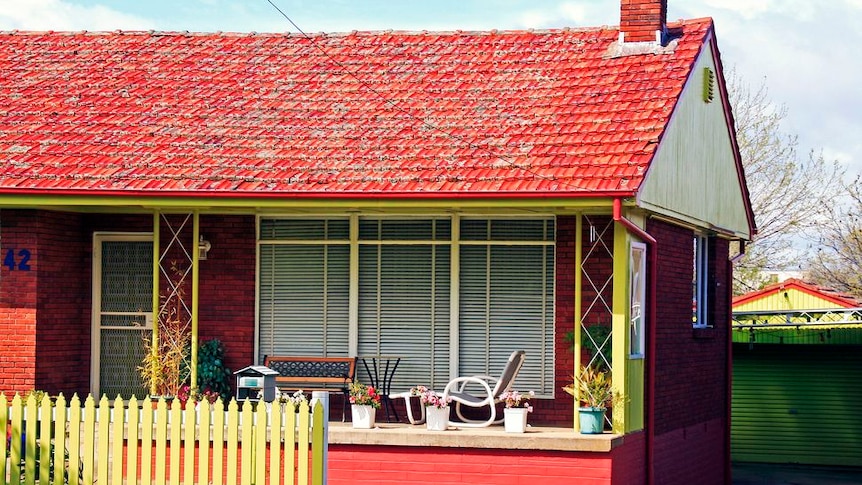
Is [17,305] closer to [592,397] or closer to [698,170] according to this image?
[592,397]

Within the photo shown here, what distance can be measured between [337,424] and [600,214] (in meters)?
3.55

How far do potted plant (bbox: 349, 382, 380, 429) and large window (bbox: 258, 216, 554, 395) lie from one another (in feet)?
4.52

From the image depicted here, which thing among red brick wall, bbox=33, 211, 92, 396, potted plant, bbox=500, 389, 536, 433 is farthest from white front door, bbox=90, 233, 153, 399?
potted plant, bbox=500, 389, 536, 433

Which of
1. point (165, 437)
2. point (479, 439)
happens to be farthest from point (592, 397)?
point (165, 437)

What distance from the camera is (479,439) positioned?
14656mm

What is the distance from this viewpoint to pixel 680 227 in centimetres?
1864

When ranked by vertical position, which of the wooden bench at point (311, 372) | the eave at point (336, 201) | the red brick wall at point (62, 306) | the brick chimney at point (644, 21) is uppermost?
the brick chimney at point (644, 21)

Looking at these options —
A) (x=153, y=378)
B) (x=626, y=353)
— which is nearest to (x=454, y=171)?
(x=626, y=353)

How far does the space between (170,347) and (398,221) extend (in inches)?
112

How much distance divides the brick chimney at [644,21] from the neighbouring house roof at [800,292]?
14643 millimetres

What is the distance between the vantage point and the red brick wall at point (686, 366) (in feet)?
57.1

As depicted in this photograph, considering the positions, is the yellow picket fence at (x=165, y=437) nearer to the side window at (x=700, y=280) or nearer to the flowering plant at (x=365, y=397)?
the flowering plant at (x=365, y=397)

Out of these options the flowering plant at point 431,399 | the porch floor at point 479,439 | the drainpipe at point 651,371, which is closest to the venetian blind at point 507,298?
the drainpipe at point 651,371

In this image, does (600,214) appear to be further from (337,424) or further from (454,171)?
(337,424)
